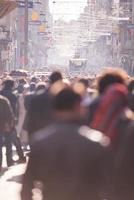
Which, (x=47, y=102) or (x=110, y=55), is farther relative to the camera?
(x=110, y=55)

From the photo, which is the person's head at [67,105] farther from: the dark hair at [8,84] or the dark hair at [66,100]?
the dark hair at [8,84]

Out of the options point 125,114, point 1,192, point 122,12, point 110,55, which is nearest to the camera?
point 125,114

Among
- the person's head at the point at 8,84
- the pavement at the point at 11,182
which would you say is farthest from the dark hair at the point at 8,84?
the pavement at the point at 11,182

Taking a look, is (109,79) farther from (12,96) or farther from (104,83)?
(12,96)

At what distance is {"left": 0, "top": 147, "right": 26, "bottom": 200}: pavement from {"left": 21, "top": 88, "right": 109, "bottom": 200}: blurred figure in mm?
6269

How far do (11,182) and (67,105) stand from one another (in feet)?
28.4

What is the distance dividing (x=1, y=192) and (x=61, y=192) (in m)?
7.16

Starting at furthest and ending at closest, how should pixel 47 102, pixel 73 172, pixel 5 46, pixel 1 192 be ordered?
pixel 5 46 < pixel 1 192 < pixel 47 102 < pixel 73 172

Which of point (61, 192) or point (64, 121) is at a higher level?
point (64, 121)

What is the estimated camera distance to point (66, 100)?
5.99 metres

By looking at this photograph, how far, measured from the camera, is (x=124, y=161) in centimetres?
652

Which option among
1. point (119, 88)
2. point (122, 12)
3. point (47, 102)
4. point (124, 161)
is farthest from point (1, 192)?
point (122, 12)

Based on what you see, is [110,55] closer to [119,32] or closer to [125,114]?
[119,32]

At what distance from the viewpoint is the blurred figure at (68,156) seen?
588cm
